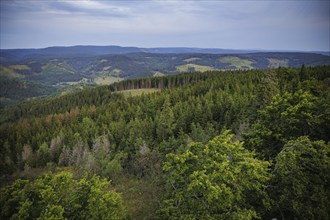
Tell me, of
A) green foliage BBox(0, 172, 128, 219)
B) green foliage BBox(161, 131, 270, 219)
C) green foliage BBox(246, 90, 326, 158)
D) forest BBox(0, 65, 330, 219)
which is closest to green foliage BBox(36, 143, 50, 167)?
forest BBox(0, 65, 330, 219)

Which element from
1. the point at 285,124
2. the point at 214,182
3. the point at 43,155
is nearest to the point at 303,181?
the point at 214,182

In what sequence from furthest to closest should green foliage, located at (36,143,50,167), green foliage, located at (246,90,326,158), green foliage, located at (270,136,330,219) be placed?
green foliage, located at (36,143,50,167) → green foliage, located at (246,90,326,158) → green foliage, located at (270,136,330,219)

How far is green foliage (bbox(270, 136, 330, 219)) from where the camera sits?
1694 centimetres

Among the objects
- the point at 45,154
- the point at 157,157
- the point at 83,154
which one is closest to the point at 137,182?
the point at 157,157

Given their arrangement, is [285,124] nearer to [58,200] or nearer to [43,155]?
[58,200]

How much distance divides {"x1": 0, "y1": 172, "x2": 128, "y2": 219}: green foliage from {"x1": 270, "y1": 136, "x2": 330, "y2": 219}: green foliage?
13.2 metres

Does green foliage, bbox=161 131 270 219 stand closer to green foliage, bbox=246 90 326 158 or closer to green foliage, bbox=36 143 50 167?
green foliage, bbox=246 90 326 158

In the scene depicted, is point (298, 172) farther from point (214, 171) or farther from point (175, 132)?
point (175, 132)

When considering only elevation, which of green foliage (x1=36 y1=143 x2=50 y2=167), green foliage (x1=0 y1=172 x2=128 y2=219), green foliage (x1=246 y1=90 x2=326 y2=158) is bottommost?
green foliage (x1=36 y1=143 x2=50 y2=167)

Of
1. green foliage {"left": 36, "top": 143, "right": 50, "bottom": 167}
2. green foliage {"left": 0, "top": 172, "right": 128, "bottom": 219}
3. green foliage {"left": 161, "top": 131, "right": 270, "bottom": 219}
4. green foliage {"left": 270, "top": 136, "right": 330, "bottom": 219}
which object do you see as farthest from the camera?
green foliage {"left": 36, "top": 143, "right": 50, "bottom": 167}

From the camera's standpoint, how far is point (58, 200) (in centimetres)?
1609

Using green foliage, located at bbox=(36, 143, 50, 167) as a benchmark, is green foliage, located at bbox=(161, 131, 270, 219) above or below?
above

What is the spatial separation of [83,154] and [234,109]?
4053 centimetres

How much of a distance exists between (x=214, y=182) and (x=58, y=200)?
1152 cm
